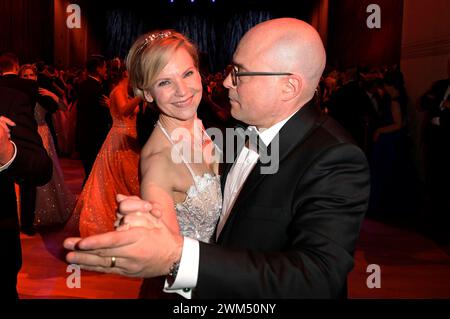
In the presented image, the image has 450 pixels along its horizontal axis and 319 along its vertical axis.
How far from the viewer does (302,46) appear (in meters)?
1.45

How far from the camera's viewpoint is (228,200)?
5.64 ft

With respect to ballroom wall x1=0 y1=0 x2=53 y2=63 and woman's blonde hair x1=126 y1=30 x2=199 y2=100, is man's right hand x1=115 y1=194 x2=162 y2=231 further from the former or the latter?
ballroom wall x1=0 y1=0 x2=53 y2=63

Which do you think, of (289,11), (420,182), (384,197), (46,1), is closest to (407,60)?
(420,182)

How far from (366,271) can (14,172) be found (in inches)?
126

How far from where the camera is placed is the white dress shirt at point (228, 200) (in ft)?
3.83

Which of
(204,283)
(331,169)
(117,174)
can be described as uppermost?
(331,169)

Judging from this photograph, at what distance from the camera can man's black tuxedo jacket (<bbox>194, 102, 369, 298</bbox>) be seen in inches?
47.1

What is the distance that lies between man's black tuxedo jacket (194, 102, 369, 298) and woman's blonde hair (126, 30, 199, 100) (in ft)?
2.10

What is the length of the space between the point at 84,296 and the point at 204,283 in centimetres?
284

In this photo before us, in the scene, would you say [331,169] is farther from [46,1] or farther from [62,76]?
[46,1]

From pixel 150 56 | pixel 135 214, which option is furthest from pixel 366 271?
pixel 135 214
